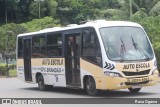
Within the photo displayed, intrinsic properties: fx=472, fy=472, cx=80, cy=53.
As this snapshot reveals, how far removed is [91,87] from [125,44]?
212 cm

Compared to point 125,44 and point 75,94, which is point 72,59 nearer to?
point 75,94

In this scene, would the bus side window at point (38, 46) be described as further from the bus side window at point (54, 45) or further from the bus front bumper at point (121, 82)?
the bus front bumper at point (121, 82)

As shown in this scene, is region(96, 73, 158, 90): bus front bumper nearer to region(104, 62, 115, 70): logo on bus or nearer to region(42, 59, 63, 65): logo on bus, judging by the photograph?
region(104, 62, 115, 70): logo on bus

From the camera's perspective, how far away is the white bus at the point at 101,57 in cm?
1683

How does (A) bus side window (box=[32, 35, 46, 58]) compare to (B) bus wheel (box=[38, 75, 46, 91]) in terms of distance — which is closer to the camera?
(A) bus side window (box=[32, 35, 46, 58])

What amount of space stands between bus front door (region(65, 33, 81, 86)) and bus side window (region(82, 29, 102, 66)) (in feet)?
1.76

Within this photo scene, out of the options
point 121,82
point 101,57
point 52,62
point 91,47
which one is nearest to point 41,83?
point 52,62

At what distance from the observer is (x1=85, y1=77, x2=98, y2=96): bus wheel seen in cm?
1773

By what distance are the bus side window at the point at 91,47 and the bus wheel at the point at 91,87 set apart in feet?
2.57

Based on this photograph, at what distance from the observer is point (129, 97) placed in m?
16.8

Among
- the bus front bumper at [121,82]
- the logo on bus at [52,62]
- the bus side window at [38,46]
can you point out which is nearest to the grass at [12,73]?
the bus side window at [38,46]

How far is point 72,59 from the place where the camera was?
19.3 m

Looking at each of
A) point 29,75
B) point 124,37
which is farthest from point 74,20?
point 124,37

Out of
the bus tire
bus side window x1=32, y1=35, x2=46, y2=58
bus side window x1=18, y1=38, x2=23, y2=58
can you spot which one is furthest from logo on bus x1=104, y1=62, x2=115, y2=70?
bus side window x1=18, y1=38, x2=23, y2=58
